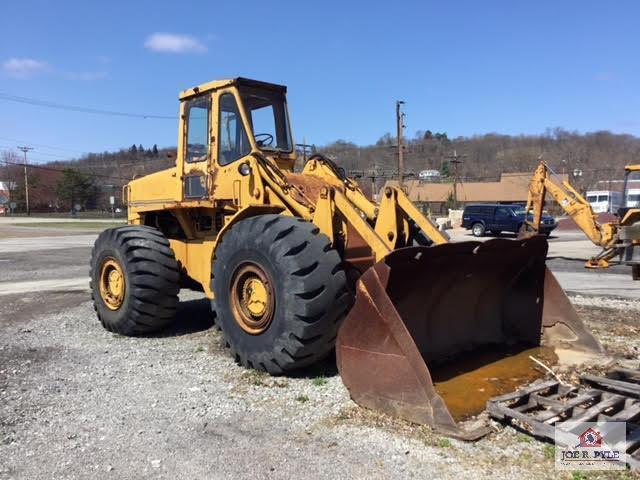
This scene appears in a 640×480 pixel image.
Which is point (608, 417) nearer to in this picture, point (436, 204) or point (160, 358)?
point (160, 358)

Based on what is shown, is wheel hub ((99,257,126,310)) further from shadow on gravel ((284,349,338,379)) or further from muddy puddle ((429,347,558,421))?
muddy puddle ((429,347,558,421))

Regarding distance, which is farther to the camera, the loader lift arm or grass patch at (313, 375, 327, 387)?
the loader lift arm

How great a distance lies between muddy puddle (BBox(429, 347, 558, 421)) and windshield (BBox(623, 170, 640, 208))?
1015 centimetres

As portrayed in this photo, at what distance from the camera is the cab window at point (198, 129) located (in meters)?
7.12

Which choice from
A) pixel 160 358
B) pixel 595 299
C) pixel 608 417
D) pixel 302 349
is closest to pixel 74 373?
pixel 160 358

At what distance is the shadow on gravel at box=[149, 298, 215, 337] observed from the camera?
7.65 metres

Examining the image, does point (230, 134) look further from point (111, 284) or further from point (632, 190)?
point (632, 190)

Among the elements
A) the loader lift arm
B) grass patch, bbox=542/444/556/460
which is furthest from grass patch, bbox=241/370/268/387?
the loader lift arm

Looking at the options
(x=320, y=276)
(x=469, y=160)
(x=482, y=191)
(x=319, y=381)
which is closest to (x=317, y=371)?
(x=319, y=381)

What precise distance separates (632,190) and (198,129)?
39.1 ft

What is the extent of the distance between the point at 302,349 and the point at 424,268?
1.30m

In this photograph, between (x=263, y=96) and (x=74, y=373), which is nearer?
(x=74, y=373)

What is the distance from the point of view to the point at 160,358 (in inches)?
250

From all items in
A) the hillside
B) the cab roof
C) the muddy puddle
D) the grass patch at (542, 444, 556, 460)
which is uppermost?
the hillside
